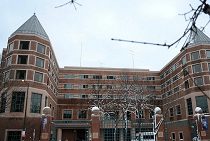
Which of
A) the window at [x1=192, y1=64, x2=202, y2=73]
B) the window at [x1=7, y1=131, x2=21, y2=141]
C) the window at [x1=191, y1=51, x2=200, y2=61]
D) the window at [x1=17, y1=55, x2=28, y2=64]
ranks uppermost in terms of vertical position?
the window at [x1=191, y1=51, x2=200, y2=61]

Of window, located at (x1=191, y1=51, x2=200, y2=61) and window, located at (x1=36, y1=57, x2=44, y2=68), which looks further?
window, located at (x1=191, y1=51, x2=200, y2=61)

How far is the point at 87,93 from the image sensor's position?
5428cm

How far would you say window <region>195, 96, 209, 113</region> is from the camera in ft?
126

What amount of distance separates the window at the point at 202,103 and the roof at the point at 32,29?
2753cm

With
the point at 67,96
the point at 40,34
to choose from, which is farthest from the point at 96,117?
the point at 67,96

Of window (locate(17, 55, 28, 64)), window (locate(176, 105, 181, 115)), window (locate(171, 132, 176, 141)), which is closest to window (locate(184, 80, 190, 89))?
window (locate(176, 105, 181, 115))

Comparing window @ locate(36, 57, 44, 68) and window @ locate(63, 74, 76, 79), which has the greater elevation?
window @ locate(63, 74, 76, 79)

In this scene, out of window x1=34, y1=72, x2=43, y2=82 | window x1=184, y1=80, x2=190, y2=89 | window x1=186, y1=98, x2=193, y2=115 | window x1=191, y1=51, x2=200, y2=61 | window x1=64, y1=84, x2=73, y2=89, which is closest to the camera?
window x1=34, y1=72, x2=43, y2=82

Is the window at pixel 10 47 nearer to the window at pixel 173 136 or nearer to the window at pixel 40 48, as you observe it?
the window at pixel 40 48

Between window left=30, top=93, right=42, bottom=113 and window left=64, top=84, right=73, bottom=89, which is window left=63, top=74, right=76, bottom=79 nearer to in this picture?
window left=64, top=84, right=73, bottom=89

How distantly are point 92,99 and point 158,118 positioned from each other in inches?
1366

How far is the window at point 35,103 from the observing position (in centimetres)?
3591

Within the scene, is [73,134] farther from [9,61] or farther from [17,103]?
[9,61]

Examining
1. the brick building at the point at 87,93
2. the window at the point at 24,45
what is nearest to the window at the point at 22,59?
the brick building at the point at 87,93
